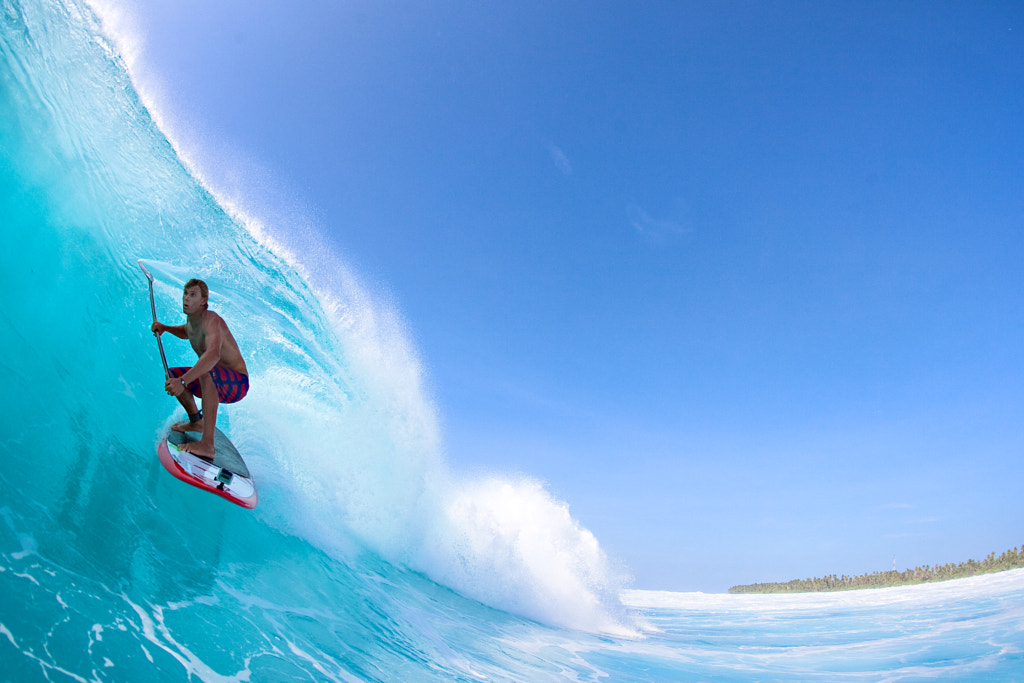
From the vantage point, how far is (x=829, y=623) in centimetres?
1337

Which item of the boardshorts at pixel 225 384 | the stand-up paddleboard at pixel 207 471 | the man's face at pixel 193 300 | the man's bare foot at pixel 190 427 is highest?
the man's face at pixel 193 300

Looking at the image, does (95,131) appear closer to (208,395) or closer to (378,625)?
(208,395)

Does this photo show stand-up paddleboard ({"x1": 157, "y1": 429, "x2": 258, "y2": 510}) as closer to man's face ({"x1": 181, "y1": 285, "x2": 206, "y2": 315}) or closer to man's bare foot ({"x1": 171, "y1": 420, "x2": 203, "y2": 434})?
man's bare foot ({"x1": 171, "y1": 420, "x2": 203, "y2": 434})

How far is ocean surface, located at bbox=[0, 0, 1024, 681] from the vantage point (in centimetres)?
366

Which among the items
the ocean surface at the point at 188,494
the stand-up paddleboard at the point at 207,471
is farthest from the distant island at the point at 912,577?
the stand-up paddleboard at the point at 207,471

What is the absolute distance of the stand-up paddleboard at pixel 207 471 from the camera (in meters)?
4.02

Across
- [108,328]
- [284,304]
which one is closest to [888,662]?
[284,304]

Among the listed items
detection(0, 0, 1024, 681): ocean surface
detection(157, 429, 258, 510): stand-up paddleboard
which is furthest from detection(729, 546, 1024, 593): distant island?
detection(157, 429, 258, 510): stand-up paddleboard

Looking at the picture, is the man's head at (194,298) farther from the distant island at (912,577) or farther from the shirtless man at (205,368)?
the distant island at (912,577)

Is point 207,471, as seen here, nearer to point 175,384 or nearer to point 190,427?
point 190,427

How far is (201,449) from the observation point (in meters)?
3.96

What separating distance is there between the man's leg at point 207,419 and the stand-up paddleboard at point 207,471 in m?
0.08

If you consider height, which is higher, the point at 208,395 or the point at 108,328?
the point at 108,328

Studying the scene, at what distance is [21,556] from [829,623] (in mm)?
17540
